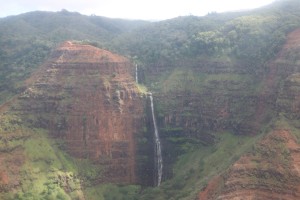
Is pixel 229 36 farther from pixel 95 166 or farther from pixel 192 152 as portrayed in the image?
pixel 95 166

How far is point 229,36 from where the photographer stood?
9762 centimetres

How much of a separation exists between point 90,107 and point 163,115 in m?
13.9

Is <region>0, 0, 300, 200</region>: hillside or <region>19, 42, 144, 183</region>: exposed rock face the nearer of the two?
<region>0, 0, 300, 200</region>: hillside

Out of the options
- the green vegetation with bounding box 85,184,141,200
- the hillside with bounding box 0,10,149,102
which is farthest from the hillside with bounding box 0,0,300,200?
the hillside with bounding box 0,10,149,102

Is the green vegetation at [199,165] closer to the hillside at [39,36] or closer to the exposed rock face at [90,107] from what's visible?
the exposed rock face at [90,107]

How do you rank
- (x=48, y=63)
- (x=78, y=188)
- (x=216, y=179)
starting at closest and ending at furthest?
1. (x=216, y=179)
2. (x=78, y=188)
3. (x=48, y=63)

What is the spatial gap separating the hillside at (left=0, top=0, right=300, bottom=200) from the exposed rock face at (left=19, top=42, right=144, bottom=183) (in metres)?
0.17

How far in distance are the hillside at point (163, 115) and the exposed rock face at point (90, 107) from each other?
0.17 m

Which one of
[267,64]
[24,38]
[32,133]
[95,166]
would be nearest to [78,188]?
[95,166]

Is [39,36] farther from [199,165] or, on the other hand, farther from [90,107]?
[199,165]

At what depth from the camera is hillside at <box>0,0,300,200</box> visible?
237ft

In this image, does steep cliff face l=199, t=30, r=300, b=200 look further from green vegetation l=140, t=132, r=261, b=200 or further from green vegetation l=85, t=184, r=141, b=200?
green vegetation l=85, t=184, r=141, b=200

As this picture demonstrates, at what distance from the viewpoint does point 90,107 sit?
8625 centimetres

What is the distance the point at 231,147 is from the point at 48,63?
37534 millimetres
